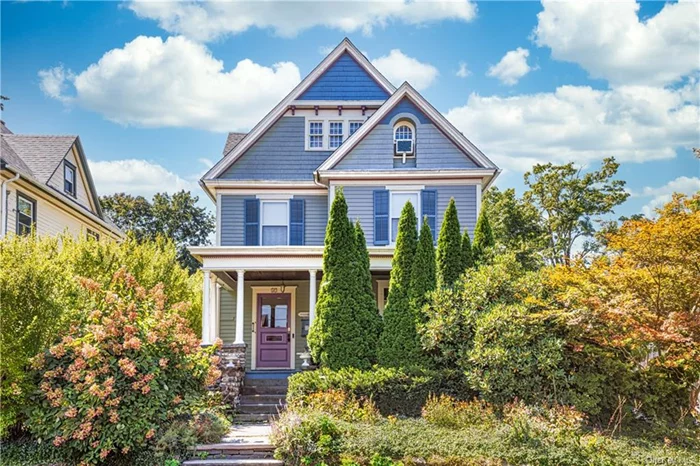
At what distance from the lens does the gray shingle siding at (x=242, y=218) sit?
18.3 m

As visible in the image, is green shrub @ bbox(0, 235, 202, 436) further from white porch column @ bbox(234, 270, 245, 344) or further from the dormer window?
the dormer window

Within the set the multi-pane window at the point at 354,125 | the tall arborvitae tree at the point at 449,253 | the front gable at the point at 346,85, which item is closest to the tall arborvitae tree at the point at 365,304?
the tall arborvitae tree at the point at 449,253

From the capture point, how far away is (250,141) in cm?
1862

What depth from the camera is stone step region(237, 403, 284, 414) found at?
13.6 meters

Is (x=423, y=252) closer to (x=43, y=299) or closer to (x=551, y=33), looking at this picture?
(x=551, y=33)

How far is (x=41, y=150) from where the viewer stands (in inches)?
802

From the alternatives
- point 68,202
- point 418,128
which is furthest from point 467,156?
point 68,202

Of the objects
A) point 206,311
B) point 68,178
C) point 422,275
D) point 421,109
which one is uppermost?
point 421,109

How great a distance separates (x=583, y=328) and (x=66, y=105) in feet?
46.1

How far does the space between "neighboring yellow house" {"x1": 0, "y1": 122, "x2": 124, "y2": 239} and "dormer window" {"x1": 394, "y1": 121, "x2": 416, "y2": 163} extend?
8.88m

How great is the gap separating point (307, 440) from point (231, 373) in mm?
4769

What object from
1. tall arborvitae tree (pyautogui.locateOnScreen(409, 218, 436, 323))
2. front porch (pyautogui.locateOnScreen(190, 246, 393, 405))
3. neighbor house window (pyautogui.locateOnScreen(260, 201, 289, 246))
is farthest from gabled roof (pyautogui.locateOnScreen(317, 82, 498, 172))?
tall arborvitae tree (pyautogui.locateOnScreen(409, 218, 436, 323))

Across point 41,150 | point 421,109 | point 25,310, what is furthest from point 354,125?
point 25,310

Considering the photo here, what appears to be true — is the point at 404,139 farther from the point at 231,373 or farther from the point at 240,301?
the point at 231,373
